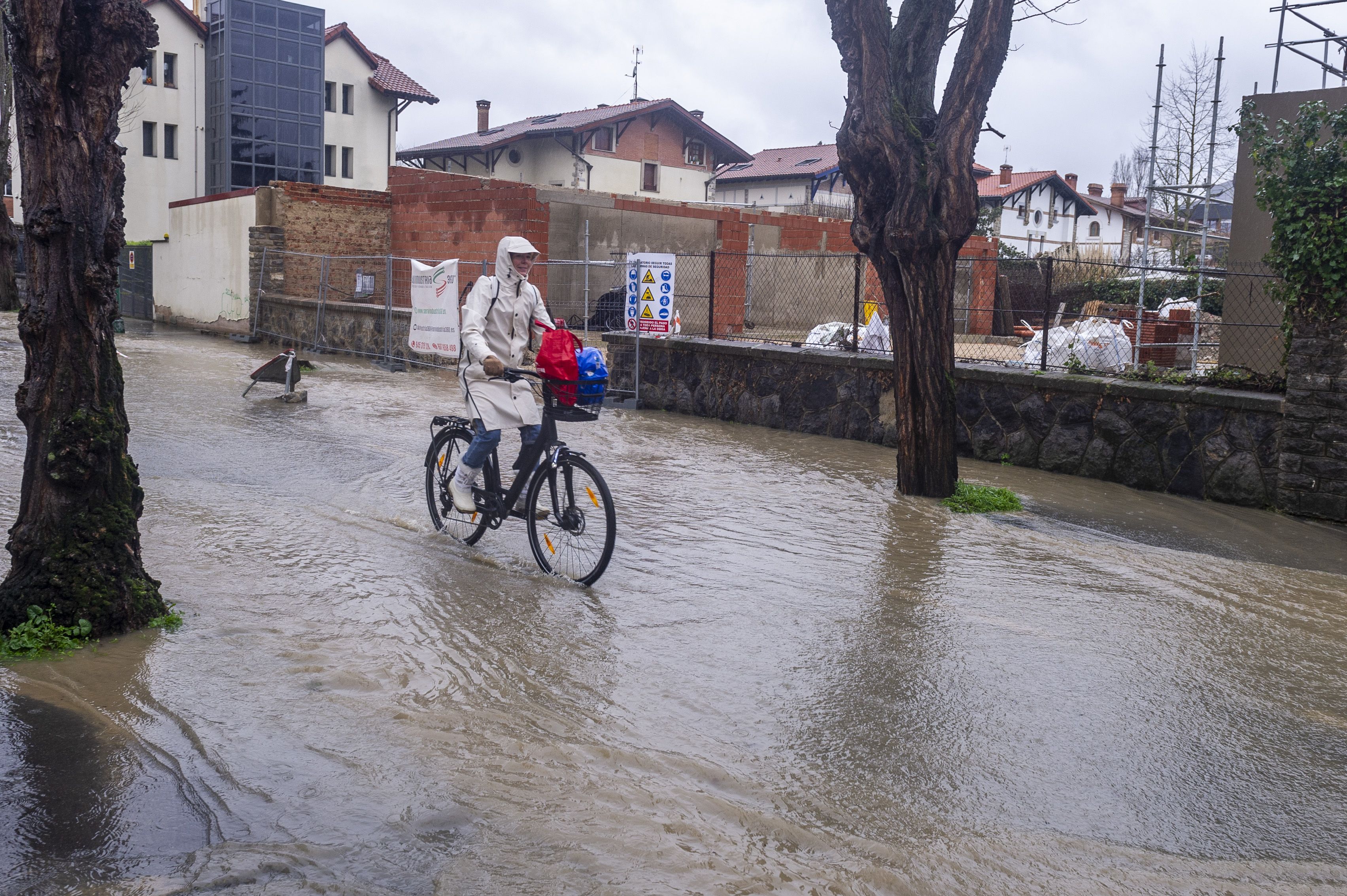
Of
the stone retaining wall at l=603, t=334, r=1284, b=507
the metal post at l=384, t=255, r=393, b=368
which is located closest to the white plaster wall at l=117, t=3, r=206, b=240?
the metal post at l=384, t=255, r=393, b=368

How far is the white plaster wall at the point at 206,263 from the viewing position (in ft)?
82.1

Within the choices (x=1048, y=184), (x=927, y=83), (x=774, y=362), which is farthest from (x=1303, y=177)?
(x=1048, y=184)

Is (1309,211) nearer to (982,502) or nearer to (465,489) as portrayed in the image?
(982,502)

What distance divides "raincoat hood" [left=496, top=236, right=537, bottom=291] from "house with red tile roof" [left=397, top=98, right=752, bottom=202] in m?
38.0

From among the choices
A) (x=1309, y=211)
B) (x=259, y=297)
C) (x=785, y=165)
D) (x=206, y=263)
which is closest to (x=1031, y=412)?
(x=1309, y=211)

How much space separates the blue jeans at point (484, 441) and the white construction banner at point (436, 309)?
338 inches

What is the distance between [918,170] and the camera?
8.86 m

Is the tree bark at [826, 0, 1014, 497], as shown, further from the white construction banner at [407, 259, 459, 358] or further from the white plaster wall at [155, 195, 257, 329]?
the white plaster wall at [155, 195, 257, 329]

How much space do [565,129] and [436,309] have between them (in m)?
30.3

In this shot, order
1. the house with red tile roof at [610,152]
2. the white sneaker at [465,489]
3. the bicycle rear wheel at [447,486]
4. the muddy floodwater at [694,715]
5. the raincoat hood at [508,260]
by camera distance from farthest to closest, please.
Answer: the house with red tile roof at [610,152] → the bicycle rear wheel at [447,486] → the white sneaker at [465,489] → the raincoat hood at [508,260] → the muddy floodwater at [694,715]

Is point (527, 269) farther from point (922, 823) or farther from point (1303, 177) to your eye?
point (1303, 177)

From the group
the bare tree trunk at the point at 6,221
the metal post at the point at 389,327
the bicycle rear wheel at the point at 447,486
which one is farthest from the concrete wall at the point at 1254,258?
the bare tree trunk at the point at 6,221

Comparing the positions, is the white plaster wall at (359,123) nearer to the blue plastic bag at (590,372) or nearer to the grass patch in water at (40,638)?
the blue plastic bag at (590,372)

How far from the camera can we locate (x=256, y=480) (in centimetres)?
874
